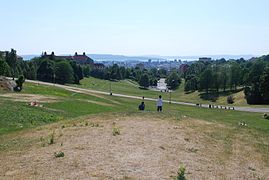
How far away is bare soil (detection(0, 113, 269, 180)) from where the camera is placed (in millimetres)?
14773

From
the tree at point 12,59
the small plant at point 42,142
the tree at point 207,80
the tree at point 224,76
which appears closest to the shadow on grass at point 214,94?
the tree at point 207,80

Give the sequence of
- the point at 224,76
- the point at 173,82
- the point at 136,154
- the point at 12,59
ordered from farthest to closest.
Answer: the point at 173,82, the point at 12,59, the point at 224,76, the point at 136,154

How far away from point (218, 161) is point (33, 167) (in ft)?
26.0

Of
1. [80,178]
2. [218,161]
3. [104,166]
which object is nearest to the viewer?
[80,178]

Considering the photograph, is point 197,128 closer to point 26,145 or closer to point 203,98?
point 26,145

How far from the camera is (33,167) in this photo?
50.9 ft

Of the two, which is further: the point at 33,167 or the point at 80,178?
the point at 33,167

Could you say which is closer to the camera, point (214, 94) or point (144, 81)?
point (214, 94)

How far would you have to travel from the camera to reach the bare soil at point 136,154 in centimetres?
1477

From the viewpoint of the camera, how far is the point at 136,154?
16.9 metres

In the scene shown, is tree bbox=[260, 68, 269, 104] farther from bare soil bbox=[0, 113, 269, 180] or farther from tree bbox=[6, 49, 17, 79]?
tree bbox=[6, 49, 17, 79]

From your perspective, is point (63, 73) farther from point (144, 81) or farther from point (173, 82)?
point (173, 82)

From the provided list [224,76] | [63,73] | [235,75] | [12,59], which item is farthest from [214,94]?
[12,59]

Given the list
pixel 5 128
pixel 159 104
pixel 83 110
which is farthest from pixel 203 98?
pixel 5 128
